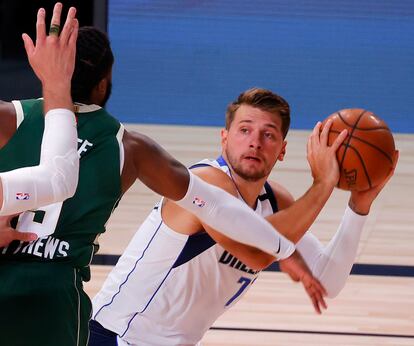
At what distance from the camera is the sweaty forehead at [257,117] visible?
331 cm

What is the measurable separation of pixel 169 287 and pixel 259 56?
9003 mm

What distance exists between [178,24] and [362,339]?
7.74 meters

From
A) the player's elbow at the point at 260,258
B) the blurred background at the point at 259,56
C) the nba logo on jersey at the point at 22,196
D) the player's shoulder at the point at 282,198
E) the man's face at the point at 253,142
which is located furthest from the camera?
the blurred background at the point at 259,56

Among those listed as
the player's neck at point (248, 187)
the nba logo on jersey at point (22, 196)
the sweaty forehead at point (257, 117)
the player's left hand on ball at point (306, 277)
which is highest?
the nba logo on jersey at point (22, 196)

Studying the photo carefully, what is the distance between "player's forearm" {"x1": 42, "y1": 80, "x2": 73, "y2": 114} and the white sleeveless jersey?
41.3 inches

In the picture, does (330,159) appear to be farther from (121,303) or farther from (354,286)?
(354,286)

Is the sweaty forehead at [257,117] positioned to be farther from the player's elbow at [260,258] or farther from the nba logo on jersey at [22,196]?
the nba logo on jersey at [22,196]

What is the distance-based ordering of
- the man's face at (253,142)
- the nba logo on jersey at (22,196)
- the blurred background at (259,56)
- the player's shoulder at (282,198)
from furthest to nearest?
the blurred background at (259,56) → the player's shoulder at (282,198) → the man's face at (253,142) → the nba logo on jersey at (22,196)

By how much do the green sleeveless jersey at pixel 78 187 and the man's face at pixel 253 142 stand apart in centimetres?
87

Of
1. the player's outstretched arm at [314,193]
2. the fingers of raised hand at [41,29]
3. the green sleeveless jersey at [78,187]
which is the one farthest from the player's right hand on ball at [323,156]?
the fingers of raised hand at [41,29]

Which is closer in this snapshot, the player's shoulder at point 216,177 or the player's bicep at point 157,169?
the player's bicep at point 157,169

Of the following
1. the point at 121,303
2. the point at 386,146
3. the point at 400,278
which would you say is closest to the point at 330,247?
the point at 386,146

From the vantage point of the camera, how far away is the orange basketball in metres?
3.09

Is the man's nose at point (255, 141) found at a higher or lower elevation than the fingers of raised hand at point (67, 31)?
lower
